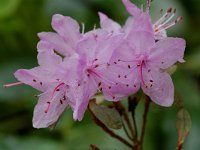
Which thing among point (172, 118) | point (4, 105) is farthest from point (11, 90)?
point (172, 118)

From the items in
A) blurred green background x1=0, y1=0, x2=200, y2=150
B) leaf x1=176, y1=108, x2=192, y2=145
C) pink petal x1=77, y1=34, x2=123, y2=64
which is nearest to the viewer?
pink petal x1=77, y1=34, x2=123, y2=64

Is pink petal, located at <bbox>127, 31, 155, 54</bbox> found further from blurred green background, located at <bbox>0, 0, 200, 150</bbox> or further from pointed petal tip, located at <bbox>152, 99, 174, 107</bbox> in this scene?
blurred green background, located at <bbox>0, 0, 200, 150</bbox>

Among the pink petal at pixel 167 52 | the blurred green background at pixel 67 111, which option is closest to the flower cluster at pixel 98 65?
the pink petal at pixel 167 52

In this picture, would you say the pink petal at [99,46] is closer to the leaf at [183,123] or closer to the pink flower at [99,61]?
the pink flower at [99,61]

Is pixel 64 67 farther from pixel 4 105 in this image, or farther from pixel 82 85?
pixel 4 105

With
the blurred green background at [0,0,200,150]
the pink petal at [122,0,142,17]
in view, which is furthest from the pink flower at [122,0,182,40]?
the blurred green background at [0,0,200,150]
